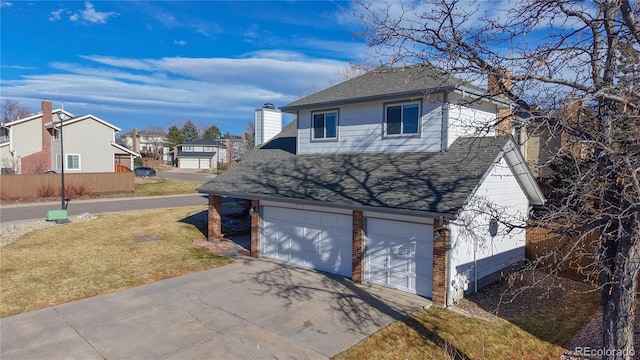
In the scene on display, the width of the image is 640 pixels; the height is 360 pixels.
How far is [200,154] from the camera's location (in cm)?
7356

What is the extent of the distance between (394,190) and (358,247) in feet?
6.68

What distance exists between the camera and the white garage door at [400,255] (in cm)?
1014

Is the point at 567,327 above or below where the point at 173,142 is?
below

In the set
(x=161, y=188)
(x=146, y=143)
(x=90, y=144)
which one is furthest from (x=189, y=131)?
(x=161, y=188)

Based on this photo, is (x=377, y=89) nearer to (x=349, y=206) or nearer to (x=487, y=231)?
(x=349, y=206)

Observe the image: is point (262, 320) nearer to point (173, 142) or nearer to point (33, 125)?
point (33, 125)

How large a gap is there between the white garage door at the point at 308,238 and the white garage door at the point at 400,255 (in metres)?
0.89

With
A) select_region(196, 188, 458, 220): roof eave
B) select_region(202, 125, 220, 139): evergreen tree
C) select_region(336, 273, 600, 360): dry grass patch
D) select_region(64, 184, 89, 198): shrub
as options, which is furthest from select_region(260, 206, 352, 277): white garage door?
select_region(202, 125, 220, 139): evergreen tree

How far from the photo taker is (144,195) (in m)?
33.2

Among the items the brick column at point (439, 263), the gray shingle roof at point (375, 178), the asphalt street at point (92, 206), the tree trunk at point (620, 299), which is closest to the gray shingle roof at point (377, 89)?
the gray shingle roof at point (375, 178)

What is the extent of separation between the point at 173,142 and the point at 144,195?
54.9m

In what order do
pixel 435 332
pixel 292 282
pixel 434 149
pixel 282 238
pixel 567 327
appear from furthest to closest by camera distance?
pixel 282 238 < pixel 434 149 < pixel 292 282 < pixel 567 327 < pixel 435 332

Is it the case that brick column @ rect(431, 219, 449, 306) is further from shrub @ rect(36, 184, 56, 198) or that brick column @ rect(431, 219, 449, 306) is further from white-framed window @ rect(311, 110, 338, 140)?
shrub @ rect(36, 184, 56, 198)

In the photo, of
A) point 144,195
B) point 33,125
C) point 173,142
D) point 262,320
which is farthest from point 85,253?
point 173,142
